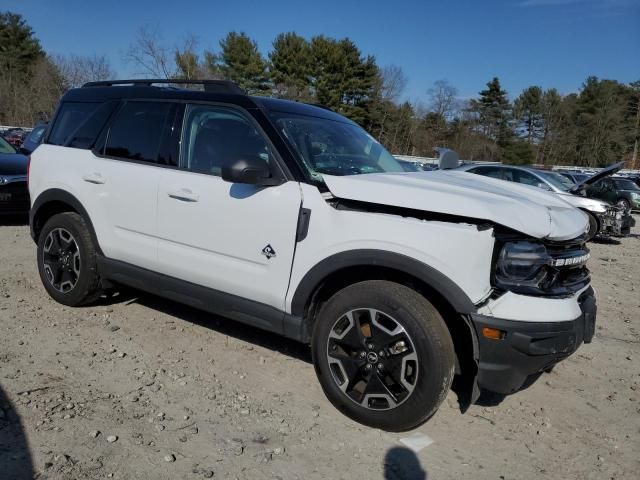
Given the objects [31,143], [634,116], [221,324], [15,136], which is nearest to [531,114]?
[634,116]

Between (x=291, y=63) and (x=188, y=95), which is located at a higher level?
(x=291, y=63)

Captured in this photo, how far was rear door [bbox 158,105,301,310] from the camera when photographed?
124 inches

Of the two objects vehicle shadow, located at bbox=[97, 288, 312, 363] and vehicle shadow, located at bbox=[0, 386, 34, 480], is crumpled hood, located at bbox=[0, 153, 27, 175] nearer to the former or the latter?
vehicle shadow, located at bbox=[97, 288, 312, 363]

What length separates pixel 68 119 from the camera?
4543 millimetres

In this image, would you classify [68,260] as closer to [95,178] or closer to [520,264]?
[95,178]

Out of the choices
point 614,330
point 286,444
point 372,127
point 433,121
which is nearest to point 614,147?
point 433,121

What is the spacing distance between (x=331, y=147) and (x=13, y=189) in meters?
6.74

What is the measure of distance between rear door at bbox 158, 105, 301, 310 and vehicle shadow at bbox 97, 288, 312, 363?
86 centimetres

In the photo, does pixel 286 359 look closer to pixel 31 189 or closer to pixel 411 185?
pixel 411 185

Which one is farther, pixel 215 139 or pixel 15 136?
pixel 15 136

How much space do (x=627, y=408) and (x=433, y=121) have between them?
59.6 m

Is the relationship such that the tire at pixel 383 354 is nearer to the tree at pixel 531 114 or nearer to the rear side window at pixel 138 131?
the rear side window at pixel 138 131

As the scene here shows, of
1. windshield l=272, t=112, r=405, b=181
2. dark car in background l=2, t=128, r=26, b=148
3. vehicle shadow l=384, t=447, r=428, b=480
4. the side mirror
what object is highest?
windshield l=272, t=112, r=405, b=181

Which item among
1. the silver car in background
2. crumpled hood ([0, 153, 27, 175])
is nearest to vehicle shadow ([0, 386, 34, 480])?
crumpled hood ([0, 153, 27, 175])
